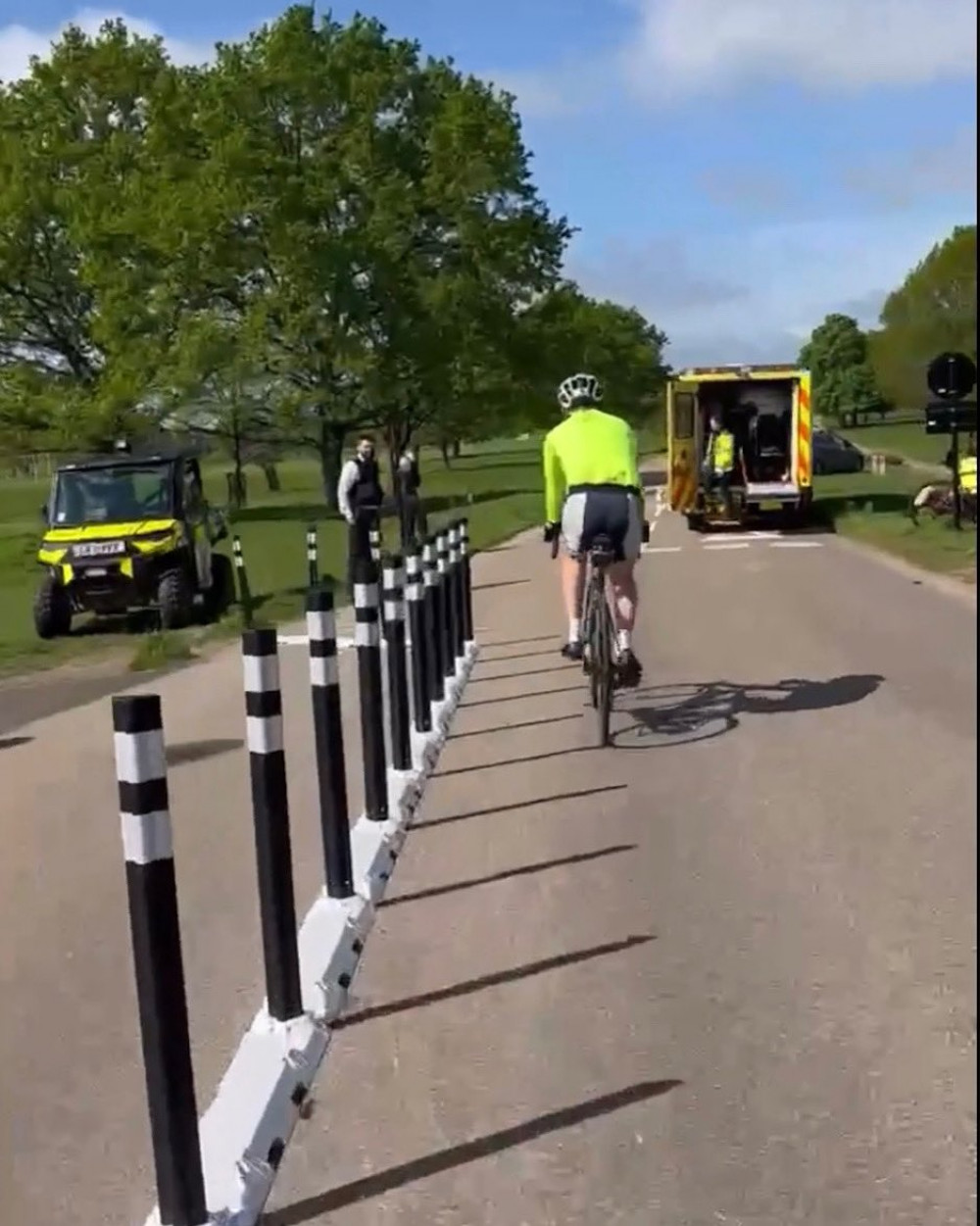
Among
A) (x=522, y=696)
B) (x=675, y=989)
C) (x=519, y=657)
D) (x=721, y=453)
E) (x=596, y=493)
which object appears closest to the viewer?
(x=675, y=989)

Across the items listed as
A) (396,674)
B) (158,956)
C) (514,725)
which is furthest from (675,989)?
(514,725)

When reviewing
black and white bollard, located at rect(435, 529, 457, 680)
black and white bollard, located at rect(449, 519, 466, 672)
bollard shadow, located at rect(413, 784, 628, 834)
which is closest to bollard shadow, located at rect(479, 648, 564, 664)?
black and white bollard, located at rect(449, 519, 466, 672)

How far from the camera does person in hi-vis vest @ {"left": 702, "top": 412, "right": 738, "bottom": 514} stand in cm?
3111

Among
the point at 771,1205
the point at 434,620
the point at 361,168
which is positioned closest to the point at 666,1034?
the point at 771,1205

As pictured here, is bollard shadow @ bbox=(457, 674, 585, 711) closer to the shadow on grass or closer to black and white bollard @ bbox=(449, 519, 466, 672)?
black and white bollard @ bbox=(449, 519, 466, 672)

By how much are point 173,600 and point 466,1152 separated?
53.2 feet

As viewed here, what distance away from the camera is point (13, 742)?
38.7 ft

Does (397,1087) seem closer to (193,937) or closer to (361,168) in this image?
(193,937)

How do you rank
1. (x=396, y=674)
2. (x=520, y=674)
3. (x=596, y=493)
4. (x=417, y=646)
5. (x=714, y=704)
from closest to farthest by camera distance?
1. (x=396, y=674)
2. (x=596, y=493)
3. (x=417, y=646)
4. (x=714, y=704)
5. (x=520, y=674)

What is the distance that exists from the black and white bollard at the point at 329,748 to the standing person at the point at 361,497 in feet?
44.1

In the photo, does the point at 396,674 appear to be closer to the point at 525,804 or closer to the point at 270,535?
the point at 525,804

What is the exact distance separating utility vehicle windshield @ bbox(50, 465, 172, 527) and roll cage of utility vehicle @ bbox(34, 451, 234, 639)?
12 mm

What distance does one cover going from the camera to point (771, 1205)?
3.91 m

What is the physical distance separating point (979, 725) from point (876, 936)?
3.59 m
